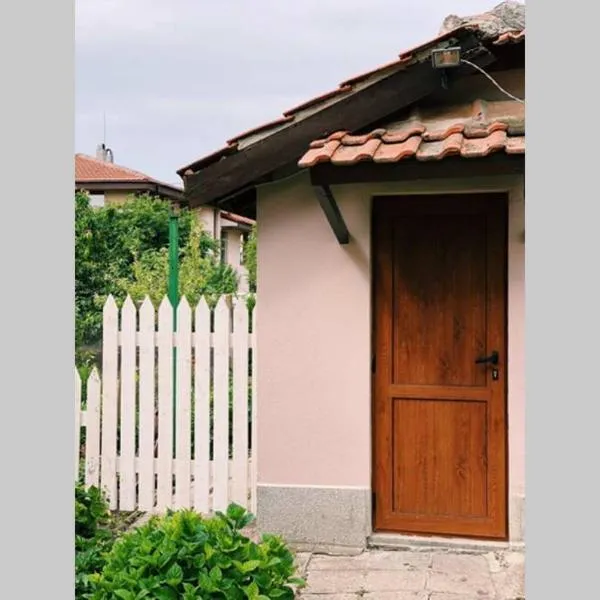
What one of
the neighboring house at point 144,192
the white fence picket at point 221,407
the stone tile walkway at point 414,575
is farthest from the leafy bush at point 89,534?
the neighboring house at point 144,192

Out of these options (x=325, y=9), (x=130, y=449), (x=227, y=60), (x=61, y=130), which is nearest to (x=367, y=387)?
(x=130, y=449)

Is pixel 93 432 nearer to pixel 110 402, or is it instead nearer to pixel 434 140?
pixel 110 402

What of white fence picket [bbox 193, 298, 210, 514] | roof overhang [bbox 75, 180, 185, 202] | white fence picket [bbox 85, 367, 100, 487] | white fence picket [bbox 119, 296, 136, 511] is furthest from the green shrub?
roof overhang [bbox 75, 180, 185, 202]

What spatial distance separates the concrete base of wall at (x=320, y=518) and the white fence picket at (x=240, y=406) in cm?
38

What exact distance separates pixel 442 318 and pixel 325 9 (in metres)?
2.35

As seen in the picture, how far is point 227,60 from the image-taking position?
13273mm

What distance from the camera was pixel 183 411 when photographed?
600 centimetres

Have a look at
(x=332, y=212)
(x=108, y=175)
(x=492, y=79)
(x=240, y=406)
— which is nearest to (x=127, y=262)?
(x=108, y=175)

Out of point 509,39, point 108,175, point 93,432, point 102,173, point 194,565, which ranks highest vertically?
point 102,173

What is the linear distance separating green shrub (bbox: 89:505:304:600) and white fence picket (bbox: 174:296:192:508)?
2.03 metres

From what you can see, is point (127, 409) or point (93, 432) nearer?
point (127, 409)

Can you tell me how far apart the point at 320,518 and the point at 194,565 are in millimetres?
1882

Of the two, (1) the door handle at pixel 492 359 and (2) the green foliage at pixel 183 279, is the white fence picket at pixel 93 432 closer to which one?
(1) the door handle at pixel 492 359

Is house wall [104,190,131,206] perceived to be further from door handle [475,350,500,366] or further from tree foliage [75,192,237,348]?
door handle [475,350,500,366]
